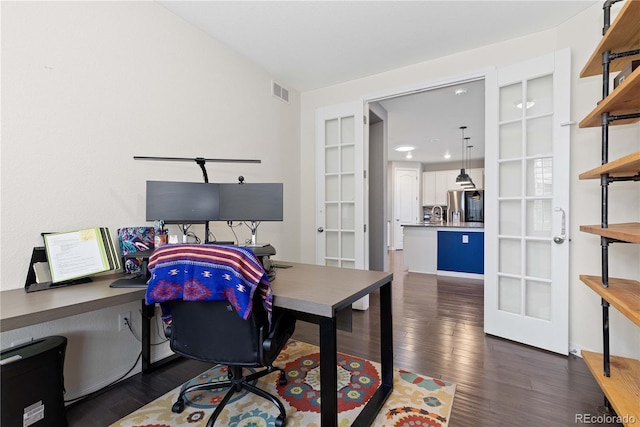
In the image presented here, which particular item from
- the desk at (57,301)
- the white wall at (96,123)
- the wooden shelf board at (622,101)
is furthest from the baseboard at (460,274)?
the desk at (57,301)

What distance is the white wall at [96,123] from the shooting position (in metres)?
1.52

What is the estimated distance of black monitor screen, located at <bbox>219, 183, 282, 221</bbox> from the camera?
2.11 meters

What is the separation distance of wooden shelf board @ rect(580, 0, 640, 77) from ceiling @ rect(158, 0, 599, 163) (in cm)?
87

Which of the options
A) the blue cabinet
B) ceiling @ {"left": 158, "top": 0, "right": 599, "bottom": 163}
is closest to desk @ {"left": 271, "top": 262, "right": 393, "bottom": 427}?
ceiling @ {"left": 158, "top": 0, "right": 599, "bottom": 163}

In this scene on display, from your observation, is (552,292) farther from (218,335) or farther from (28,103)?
(28,103)

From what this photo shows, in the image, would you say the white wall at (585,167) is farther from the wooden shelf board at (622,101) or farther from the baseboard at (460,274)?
the baseboard at (460,274)

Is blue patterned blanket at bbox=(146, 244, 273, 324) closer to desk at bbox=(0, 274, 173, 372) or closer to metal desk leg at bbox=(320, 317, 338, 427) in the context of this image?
desk at bbox=(0, 274, 173, 372)

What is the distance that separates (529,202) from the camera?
8.18ft

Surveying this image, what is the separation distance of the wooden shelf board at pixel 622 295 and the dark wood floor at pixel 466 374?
73 cm

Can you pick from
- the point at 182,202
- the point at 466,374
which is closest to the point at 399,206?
the point at 466,374

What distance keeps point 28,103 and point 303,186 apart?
255 cm

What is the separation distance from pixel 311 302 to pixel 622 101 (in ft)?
5.77

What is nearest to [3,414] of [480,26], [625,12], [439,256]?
[625,12]

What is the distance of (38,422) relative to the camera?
140 cm
